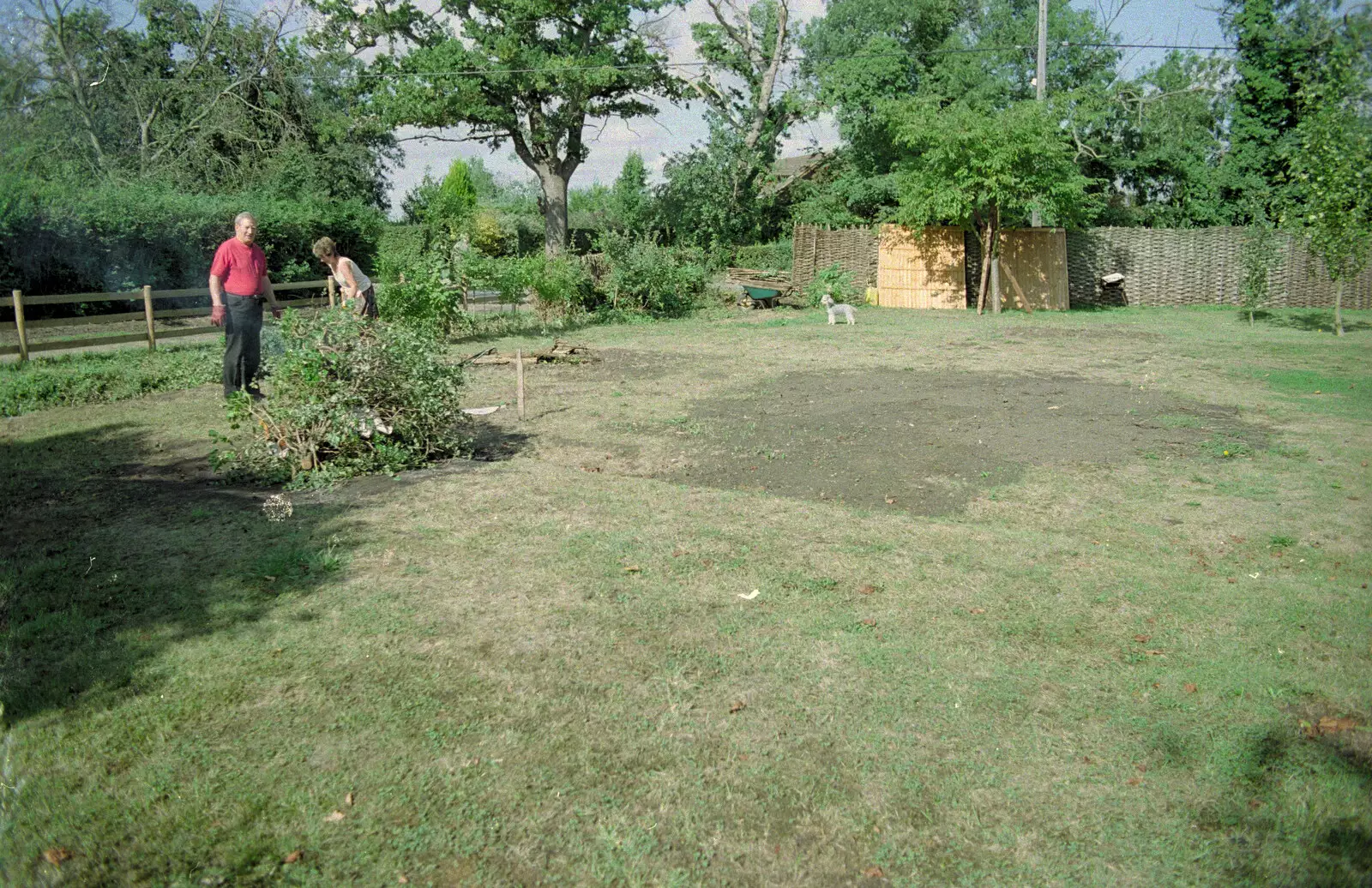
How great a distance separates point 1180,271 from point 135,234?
Answer: 24761mm

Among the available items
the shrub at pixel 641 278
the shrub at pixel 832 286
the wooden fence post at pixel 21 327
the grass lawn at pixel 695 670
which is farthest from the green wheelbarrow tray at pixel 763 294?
the grass lawn at pixel 695 670

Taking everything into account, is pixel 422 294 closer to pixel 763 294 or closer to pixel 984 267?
pixel 763 294

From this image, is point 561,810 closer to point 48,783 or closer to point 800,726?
point 800,726

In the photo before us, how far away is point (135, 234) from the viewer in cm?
2044

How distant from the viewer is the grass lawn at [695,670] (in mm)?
2855

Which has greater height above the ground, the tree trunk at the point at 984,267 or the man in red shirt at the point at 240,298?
the tree trunk at the point at 984,267

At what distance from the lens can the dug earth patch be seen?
7137 mm

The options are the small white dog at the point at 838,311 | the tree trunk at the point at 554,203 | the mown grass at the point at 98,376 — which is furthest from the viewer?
the tree trunk at the point at 554,203

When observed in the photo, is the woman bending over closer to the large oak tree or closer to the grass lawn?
the grass lawn

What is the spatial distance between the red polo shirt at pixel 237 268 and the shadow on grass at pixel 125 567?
2.47 metres

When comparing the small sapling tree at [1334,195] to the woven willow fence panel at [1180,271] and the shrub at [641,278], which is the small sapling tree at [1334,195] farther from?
the shrub at [641,278]

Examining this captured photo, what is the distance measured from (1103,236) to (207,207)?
21961 millimetres

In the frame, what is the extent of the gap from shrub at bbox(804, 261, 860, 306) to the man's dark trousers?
1579 centimetres

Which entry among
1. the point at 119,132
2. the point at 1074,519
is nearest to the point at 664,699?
the point at 1074,519
